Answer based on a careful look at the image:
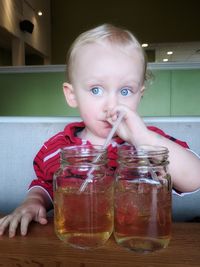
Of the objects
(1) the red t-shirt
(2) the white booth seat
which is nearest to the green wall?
(2) the white booth seat

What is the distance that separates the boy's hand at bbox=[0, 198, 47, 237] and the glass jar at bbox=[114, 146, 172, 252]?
15 centimetres

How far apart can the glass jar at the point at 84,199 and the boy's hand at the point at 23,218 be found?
0.07m

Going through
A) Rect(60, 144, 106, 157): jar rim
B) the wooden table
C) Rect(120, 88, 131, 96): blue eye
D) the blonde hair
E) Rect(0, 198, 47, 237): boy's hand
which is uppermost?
the blonde hair

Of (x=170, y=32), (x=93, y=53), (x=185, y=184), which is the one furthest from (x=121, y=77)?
(x=170, y=32)

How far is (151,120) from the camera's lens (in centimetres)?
99

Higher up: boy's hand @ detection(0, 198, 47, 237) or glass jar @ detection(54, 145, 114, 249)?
glass jar @ detection(54, 145, 114, 249)

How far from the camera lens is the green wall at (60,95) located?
7.26 ft

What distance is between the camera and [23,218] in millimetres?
542

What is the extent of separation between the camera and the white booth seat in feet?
3.18

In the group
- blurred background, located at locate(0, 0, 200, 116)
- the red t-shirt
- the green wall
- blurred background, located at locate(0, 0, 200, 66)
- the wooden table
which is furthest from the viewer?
blurred background, located at locate(0, 0, 200, 66)

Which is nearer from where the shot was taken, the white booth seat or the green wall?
the white booth seat

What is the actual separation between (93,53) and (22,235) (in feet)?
1.22

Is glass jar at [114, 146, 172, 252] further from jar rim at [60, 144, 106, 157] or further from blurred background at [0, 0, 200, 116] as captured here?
blurred background at [0, 0, 200, 116]

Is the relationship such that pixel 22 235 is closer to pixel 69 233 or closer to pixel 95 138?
pixel 69 233
